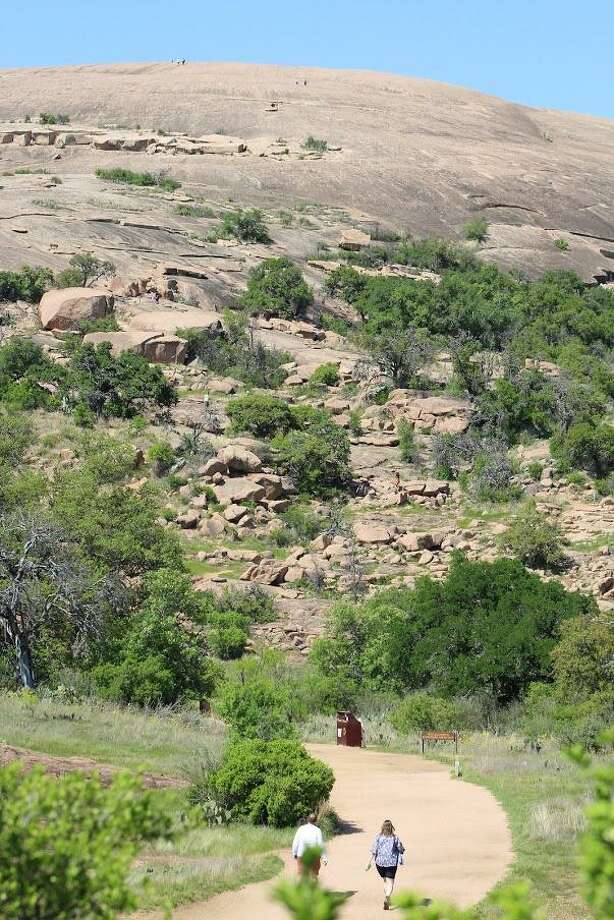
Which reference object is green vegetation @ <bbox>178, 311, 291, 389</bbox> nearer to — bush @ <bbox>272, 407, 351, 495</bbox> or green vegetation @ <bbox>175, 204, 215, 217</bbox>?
bush @ <bbox>272, 407, 351, 495</bbox>

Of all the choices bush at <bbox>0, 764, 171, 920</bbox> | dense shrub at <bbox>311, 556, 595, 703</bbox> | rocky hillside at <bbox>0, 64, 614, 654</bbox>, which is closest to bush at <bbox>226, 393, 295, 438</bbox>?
rocky hillside at <bbox>0, 64, 614, 654</bbox>

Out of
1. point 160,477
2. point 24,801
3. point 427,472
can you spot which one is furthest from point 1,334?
point 24,801

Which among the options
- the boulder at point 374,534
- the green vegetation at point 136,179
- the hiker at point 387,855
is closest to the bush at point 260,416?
the boulder at point 374,534

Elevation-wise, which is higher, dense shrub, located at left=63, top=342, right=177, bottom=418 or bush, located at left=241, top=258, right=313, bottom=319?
bush, located at left=241, top=258, right=313, bottom=319

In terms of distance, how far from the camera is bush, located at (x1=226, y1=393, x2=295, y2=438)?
41.7 m

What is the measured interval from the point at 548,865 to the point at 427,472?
A: 28.0 metres

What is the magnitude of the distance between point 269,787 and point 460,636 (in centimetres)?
1284

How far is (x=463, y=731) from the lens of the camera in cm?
2452

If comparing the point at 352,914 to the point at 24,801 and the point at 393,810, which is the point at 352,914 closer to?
the point at 393,810

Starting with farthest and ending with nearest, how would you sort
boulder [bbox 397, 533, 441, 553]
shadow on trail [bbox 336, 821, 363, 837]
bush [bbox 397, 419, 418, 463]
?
bush [bbox 397, 419, 418, 463] → boulder [bbox 397, 533, 441, 553] → shadow on trail [bbox 336, 821, 363, 837]

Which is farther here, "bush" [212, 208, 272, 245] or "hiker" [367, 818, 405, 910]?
"bush" [212, 208, 272, 245]

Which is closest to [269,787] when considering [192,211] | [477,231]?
[192,211]

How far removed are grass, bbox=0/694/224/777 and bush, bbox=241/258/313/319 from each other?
3279cm

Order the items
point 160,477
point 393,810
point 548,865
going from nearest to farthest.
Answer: point 548,865 < point 393,810 < point 160,477
